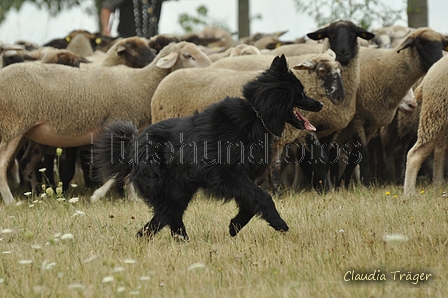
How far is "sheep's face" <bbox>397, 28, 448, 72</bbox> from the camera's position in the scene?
8.98 meters

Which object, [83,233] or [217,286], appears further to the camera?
[83,233]

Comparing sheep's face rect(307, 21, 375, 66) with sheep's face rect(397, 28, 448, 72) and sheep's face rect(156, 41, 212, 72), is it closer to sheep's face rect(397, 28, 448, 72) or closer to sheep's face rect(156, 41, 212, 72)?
sheep's face rect(397, 28, 448, 72)

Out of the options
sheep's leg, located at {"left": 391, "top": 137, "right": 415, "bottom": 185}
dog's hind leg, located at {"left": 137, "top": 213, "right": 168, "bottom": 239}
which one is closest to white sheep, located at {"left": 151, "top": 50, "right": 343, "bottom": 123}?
sheep's leg, located at {"left": 391, "top": 137, "right": 415, "bottom": 185}

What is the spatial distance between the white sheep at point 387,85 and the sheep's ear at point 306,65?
122 cm

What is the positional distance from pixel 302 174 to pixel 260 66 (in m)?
1.46

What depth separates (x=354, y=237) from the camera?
202 inches

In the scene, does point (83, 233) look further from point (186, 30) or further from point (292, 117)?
point (186, 30)

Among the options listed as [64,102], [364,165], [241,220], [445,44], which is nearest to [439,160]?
[364,165]

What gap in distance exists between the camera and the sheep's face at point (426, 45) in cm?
898

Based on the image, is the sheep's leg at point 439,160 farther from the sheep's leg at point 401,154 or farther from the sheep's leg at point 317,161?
the sheep's leg at point 317,161

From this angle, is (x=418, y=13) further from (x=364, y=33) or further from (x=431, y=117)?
(x=431, y=117)

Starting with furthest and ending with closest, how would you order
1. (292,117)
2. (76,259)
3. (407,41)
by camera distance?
1. (407,41)
2. (292,117)
3. (76,259)

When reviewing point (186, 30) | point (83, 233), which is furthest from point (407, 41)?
point (186, 30)

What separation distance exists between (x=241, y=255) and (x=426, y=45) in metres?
5.29
